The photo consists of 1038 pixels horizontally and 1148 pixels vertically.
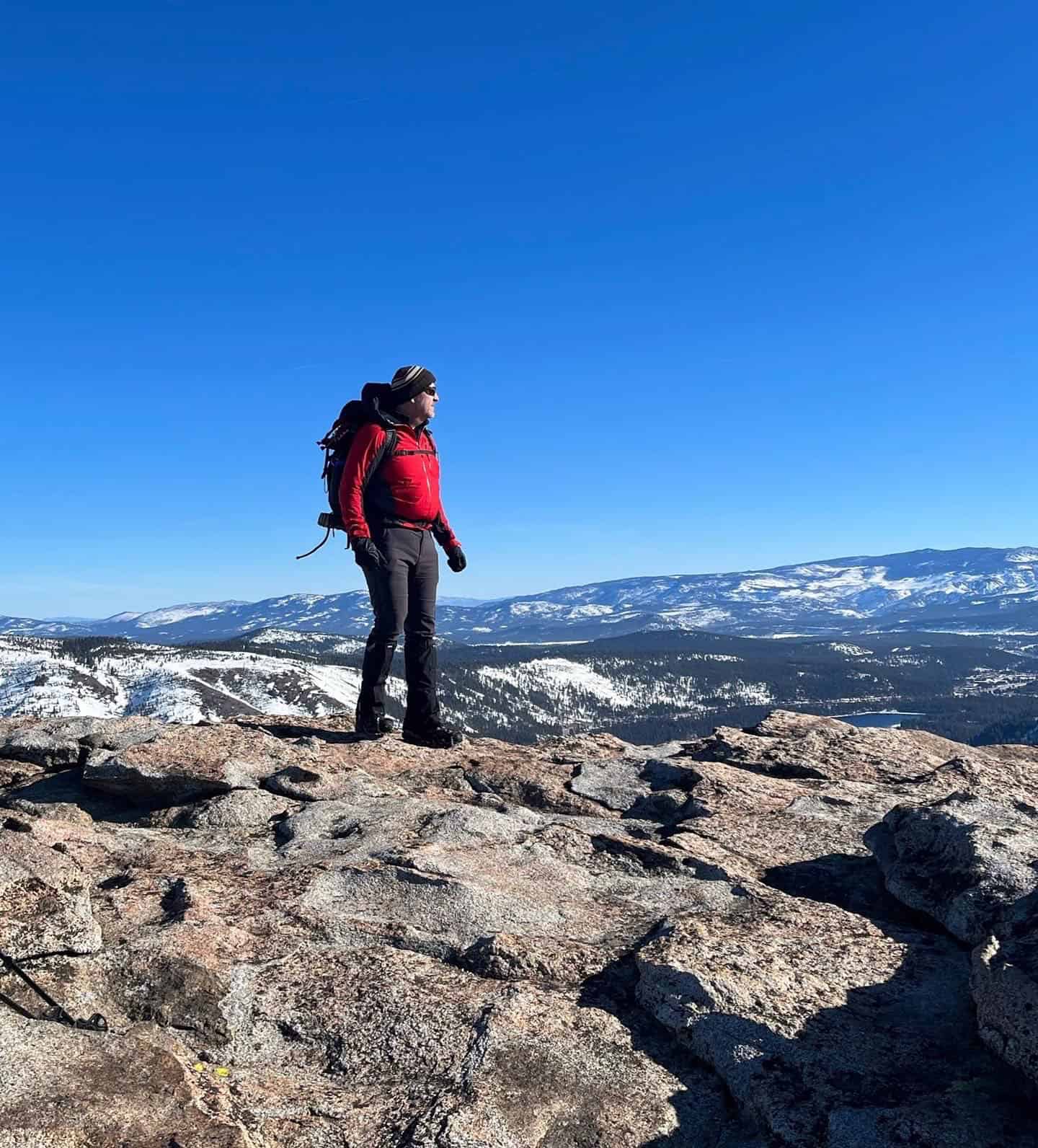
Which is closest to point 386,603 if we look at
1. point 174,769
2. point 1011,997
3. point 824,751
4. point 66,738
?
point 174,769

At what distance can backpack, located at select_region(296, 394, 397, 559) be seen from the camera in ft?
40.1

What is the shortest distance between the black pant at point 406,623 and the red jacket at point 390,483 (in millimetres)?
260

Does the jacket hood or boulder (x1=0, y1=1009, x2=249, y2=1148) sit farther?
the jacket hood

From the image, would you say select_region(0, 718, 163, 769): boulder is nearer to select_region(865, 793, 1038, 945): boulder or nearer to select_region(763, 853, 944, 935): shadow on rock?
select_region(763, 853, 944, 935): shadow on rock

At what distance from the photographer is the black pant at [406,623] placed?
483 inches

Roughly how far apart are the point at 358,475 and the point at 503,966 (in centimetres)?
756

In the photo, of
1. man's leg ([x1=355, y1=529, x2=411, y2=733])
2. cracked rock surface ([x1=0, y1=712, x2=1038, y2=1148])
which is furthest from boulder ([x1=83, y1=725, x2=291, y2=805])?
man's leg ([x1=355, y1=529, x2=411, y2=733])

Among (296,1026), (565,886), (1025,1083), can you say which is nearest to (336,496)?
(565,886)

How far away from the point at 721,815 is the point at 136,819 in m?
7.00

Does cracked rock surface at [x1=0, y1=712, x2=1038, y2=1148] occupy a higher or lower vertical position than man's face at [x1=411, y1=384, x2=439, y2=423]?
lower

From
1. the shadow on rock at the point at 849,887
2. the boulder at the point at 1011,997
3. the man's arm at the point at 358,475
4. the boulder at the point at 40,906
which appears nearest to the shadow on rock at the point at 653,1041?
the boulder at the point at 1011,997

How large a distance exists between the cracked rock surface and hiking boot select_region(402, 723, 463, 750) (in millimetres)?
2449

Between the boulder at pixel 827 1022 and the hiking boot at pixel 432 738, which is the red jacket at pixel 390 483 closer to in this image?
the hiking boot at pixel 432 738

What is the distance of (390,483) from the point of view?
12.3 meters
